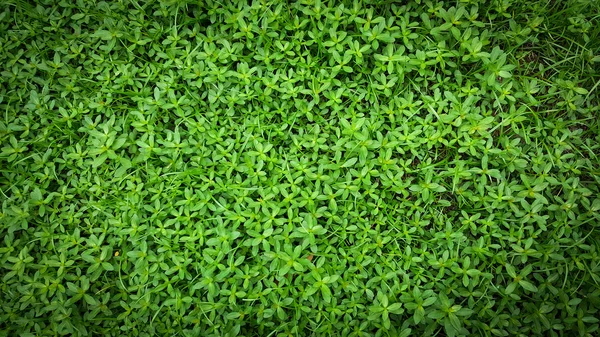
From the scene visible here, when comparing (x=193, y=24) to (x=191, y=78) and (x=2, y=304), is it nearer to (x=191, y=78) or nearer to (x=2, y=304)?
(x=191, y=78)

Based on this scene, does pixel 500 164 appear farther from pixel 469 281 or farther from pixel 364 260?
pixel 364 260

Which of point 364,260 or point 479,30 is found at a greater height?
point 479,30

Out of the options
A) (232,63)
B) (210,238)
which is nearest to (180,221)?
(210,238)

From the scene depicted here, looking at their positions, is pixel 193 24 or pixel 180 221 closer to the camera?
pixel 180 221

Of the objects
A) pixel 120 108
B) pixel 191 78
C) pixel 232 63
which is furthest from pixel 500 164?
pixel 120 108

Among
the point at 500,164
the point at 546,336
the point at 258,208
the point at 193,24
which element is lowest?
the point at 546,336

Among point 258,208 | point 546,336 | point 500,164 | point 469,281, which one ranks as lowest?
point 546,336
